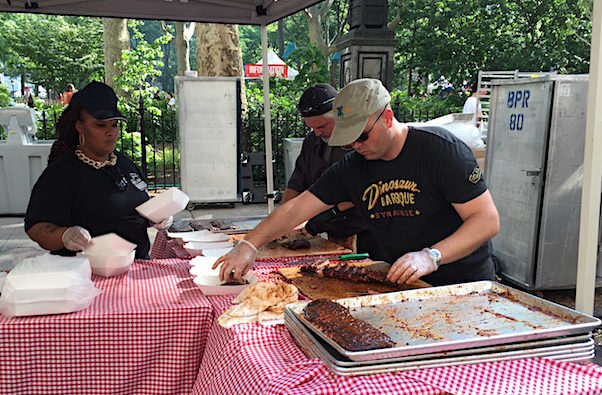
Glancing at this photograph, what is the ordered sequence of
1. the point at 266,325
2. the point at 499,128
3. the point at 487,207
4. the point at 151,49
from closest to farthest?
the point at 266,325 → the point at 487,207 → the point at 499,128 → the point at 151,49

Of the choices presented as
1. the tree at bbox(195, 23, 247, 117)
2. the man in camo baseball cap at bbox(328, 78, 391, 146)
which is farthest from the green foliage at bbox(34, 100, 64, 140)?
the man in camo baseball cap at bbox(328, 78, 391, 146)

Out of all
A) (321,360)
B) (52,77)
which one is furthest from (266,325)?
(52,77)

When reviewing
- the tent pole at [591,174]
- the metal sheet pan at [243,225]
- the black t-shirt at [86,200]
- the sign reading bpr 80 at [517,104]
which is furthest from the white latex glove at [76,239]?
the sign reading bpr 80 at [517,104]

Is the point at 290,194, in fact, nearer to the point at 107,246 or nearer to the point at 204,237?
the point at 204,237

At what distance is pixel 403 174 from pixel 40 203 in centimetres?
199

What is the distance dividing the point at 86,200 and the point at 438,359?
2.35m

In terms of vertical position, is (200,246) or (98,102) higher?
(98,102)

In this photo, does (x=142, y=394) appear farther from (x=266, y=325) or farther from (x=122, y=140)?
(x=122, y=140)

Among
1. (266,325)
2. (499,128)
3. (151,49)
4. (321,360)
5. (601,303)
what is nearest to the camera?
(321,360)

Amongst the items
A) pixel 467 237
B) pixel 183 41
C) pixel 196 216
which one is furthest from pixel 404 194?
pixel 183 41

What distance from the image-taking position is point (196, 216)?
9461 millimetres

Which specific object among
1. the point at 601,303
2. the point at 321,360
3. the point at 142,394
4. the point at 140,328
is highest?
the point at 321,360

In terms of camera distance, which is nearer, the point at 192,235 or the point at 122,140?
the point at 192,235

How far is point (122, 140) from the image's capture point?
10.4m
